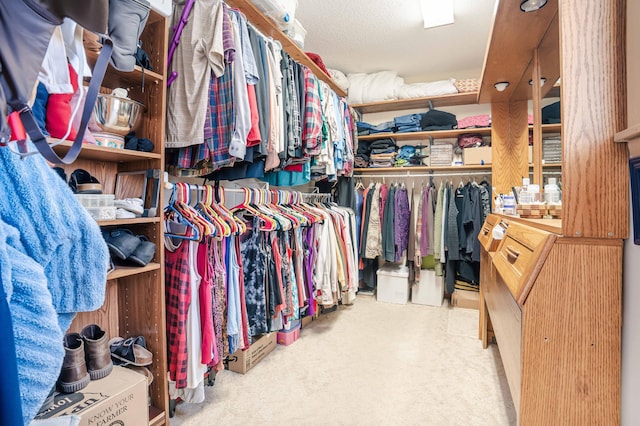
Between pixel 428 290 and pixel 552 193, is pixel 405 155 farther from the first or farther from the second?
pixel 552 193

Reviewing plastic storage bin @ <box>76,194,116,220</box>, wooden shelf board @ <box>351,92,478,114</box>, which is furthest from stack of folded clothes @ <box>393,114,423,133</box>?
plastic storage bin @ <box>76,194,116,220</box>

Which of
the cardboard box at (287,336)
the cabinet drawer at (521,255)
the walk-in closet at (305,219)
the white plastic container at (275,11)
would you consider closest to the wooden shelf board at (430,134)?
the walk-in closet at (305,219)

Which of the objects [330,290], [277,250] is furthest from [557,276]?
[330,290]

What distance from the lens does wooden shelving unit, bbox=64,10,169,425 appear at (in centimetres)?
138

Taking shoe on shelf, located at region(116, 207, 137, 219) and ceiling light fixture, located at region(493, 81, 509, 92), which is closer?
shoe on shelf, located at region(116, 207, 137, 219)

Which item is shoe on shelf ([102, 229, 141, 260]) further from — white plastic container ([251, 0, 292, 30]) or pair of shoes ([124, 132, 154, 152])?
white plastic container ([251, 0, 292, 30])

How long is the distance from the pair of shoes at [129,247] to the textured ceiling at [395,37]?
2.06 m

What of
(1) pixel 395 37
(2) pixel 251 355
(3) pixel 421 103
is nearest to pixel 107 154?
(2) pixel 251 355

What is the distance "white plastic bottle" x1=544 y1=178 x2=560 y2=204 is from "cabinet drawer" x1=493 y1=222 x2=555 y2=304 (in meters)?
0.20

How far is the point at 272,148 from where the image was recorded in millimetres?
1742

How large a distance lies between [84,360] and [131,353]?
21cm

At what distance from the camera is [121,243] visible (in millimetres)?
1290

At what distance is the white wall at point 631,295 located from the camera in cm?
75

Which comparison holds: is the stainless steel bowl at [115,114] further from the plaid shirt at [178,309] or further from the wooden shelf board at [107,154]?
the plaid shirt at [178,309]
